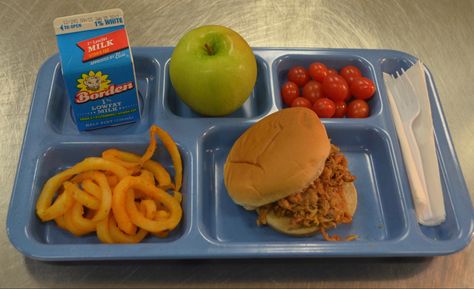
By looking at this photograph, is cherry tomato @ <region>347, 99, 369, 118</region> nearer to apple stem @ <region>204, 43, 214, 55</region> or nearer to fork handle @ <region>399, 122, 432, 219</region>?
fork handle @ <region>399, 122, 432, 219</region>

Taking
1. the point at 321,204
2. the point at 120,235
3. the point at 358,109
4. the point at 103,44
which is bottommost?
the point at 120,235

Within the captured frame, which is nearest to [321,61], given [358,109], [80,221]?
[358,109]

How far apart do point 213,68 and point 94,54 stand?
1.24ft

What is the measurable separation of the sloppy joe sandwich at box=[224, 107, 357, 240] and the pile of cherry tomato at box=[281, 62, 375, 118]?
0.24 m

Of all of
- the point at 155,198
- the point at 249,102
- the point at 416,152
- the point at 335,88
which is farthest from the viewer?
the point at 249,102

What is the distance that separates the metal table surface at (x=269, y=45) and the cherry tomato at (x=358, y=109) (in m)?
0.42

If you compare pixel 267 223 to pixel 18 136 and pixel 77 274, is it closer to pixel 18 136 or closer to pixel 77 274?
pixel 77 274

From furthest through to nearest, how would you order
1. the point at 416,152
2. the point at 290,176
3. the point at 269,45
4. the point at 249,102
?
the point at 269,45 → the point at 249,102 → the point at 416,152 → the point at 290,176

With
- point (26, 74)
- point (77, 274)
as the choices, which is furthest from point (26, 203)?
point (26, 74)

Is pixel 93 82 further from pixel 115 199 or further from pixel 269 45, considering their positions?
pixel 269 45

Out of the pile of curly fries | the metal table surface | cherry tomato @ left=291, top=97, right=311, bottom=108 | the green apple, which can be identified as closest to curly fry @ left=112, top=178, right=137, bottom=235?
the pile of curly fries

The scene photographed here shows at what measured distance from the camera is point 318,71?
1.80 metres

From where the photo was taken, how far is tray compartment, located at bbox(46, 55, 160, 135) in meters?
1.67

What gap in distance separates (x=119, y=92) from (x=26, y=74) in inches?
25.6
